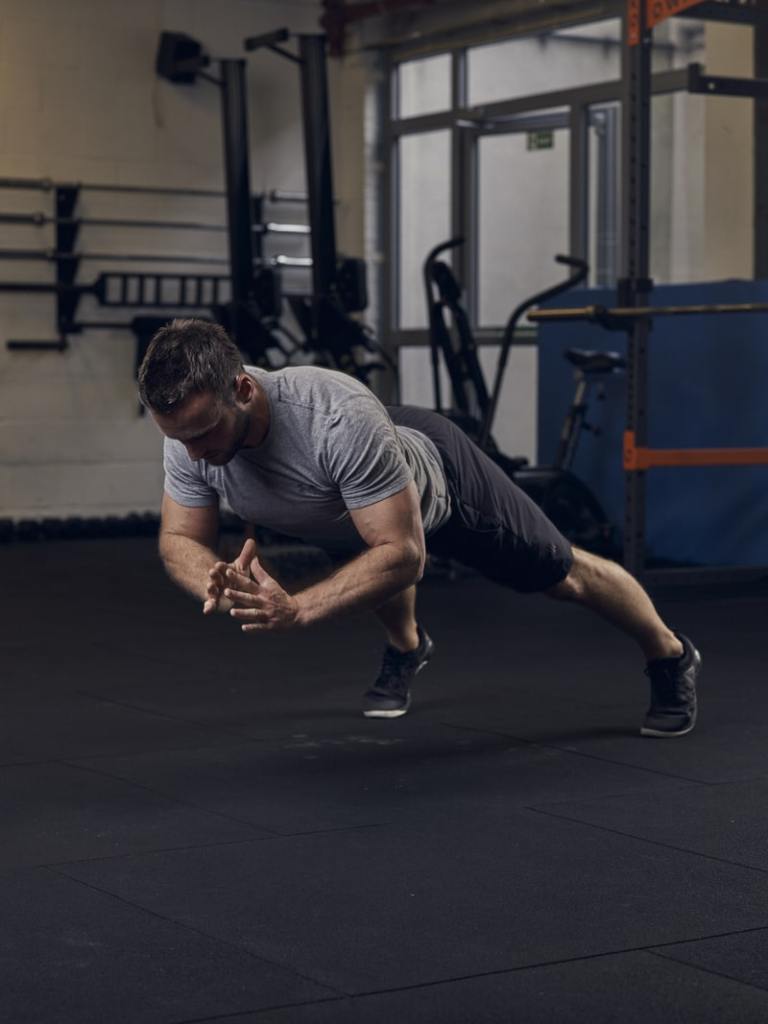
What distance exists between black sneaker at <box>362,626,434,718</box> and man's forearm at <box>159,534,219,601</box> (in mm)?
823

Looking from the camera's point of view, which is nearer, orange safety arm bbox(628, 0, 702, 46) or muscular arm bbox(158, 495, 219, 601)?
muscular arm bbox(158, 495, 219, 601)

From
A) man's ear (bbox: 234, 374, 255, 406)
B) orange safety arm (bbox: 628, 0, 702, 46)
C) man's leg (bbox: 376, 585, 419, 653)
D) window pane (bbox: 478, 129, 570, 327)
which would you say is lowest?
man's leg (bbox: 376, 585, 419, 653)

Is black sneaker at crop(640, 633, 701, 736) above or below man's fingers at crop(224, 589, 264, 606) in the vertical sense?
below

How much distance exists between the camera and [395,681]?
356cm

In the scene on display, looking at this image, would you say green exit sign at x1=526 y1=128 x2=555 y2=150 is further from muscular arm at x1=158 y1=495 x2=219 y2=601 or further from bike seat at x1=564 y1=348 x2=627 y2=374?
muscular arm at x1=158 y1=495 x2=219 y2=601

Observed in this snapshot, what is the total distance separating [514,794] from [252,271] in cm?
531

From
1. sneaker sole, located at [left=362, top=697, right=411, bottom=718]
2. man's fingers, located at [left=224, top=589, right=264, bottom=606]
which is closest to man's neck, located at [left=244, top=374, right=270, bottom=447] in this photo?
man's fingers, located at [left=224, top=589, right=264, bottom=606]

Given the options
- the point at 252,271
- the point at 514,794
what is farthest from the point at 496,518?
the point at 252,271

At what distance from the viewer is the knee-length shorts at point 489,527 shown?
3.03 meters

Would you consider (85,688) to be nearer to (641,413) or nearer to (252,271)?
(641,413)

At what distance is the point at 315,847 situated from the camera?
2.48 metres

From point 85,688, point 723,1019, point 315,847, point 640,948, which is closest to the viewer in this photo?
point 723,1019

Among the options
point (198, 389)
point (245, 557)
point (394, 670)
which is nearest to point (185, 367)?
point (198, 389)

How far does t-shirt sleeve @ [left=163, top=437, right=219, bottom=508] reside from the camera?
9.29 feet
